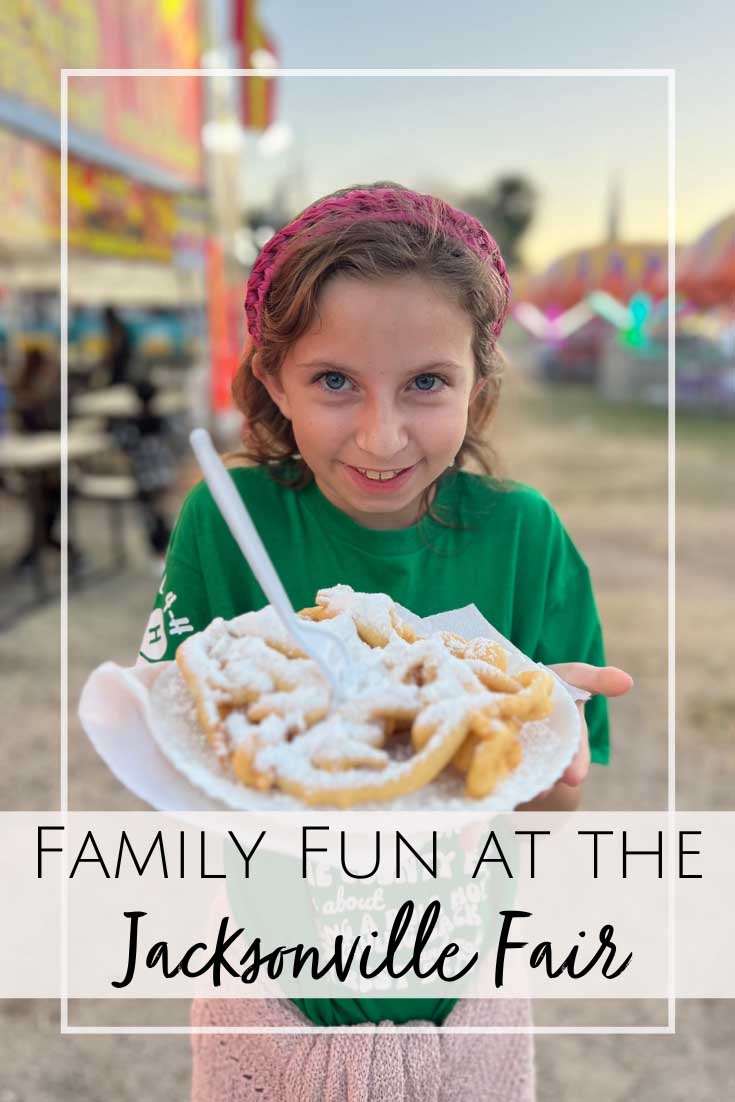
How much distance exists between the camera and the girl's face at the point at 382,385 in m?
1.03

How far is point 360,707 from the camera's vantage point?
96cm

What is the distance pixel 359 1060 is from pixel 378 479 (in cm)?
70

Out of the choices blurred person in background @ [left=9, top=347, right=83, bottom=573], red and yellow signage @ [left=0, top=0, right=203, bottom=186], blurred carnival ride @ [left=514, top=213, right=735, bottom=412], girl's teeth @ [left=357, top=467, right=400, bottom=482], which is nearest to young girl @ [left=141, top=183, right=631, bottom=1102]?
girl's teeth @ [left=357, top=467, right=400, bottom=482]

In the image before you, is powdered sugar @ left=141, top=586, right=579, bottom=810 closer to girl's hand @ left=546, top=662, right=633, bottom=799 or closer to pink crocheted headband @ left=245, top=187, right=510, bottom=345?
girl's hand @ left=546, top=662, right=633, bottom=799

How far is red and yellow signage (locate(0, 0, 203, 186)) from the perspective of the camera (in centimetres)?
591

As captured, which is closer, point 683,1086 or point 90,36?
point 683,1086

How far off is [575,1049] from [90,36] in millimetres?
7056

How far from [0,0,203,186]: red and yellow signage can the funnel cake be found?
4.25 meters

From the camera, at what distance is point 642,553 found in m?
7.55

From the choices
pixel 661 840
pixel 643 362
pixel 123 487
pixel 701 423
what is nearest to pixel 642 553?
pixel 123 487

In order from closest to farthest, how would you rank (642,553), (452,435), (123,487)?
(452,435)
(123,487)
(642,553)

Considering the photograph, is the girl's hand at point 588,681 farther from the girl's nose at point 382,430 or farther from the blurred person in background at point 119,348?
the blurred person in background at point 119,348

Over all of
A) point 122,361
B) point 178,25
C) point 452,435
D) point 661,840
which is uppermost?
point 178,25

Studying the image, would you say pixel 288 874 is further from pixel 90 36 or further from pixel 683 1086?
pixel 90 36
